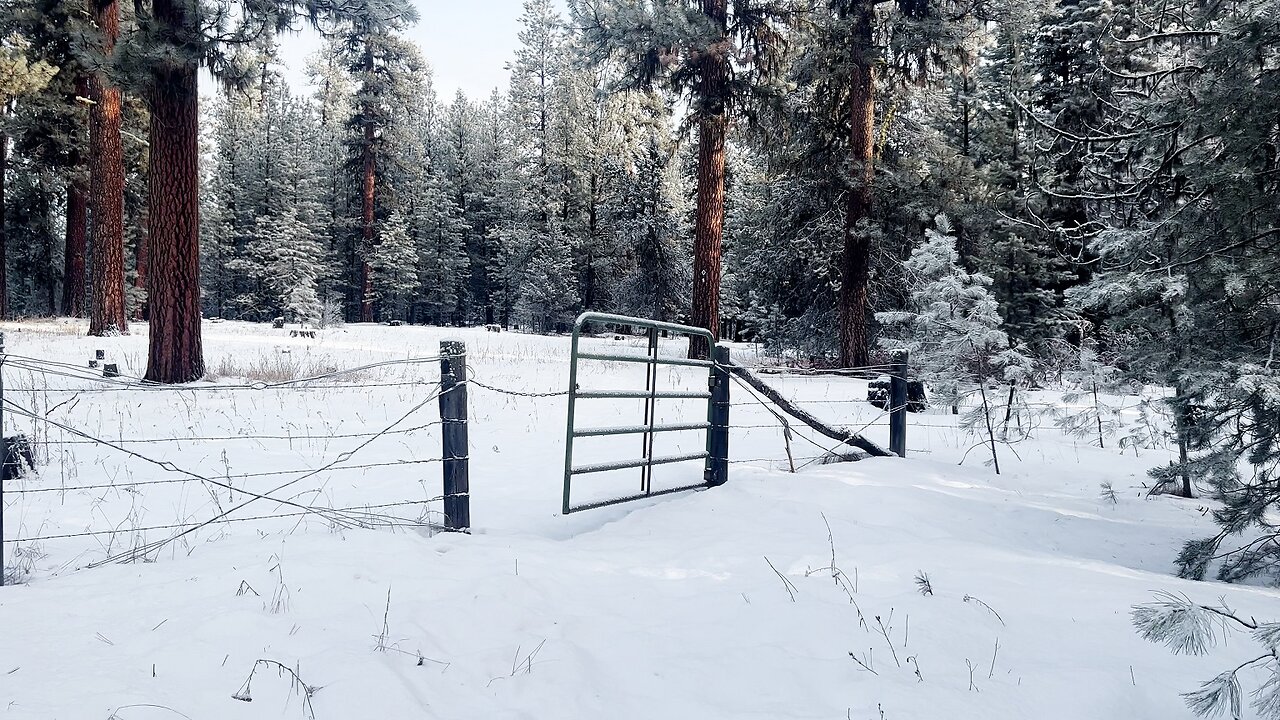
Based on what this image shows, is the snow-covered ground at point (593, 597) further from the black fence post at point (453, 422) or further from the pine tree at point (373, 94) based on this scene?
the pine tree at point (373, 94)

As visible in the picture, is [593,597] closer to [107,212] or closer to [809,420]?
[809,420]

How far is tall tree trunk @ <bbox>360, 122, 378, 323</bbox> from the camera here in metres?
38.8

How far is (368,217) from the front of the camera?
4106 cm

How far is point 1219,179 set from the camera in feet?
16.8

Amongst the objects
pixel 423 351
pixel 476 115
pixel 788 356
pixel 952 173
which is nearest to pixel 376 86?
pixel 476 115

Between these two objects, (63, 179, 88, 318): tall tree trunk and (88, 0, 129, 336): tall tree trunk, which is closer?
(88, 0, 129, 336): tall tree trunk

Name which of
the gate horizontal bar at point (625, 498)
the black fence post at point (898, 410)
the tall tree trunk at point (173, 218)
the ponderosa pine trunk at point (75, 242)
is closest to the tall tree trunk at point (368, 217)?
the ponderosa pine trunk at point (75, 242)

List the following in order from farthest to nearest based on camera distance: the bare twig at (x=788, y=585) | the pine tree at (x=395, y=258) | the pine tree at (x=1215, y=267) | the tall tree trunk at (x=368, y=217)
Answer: the pine tree at (x=395, y=258) → the tall tree trunk at (x=368, y=217) → the pine tree at (x=1215, y=267) → the bare twig at (x=788, y=585)

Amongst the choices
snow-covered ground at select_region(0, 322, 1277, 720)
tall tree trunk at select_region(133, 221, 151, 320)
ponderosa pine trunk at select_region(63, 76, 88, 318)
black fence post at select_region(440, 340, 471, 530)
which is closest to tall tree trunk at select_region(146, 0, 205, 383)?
snow-covered ground at select_region(0, 322, 1277, 720)

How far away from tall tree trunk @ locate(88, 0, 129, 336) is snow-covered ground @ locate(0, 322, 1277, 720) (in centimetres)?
1281

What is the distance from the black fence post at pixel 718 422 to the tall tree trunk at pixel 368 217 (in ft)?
122

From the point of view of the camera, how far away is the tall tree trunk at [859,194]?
14797 mm

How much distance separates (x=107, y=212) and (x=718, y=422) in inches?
763

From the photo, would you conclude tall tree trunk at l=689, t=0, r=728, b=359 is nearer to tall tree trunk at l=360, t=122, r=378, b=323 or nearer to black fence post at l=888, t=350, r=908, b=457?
black fence post at l=888, t=350, r=908, b=457
